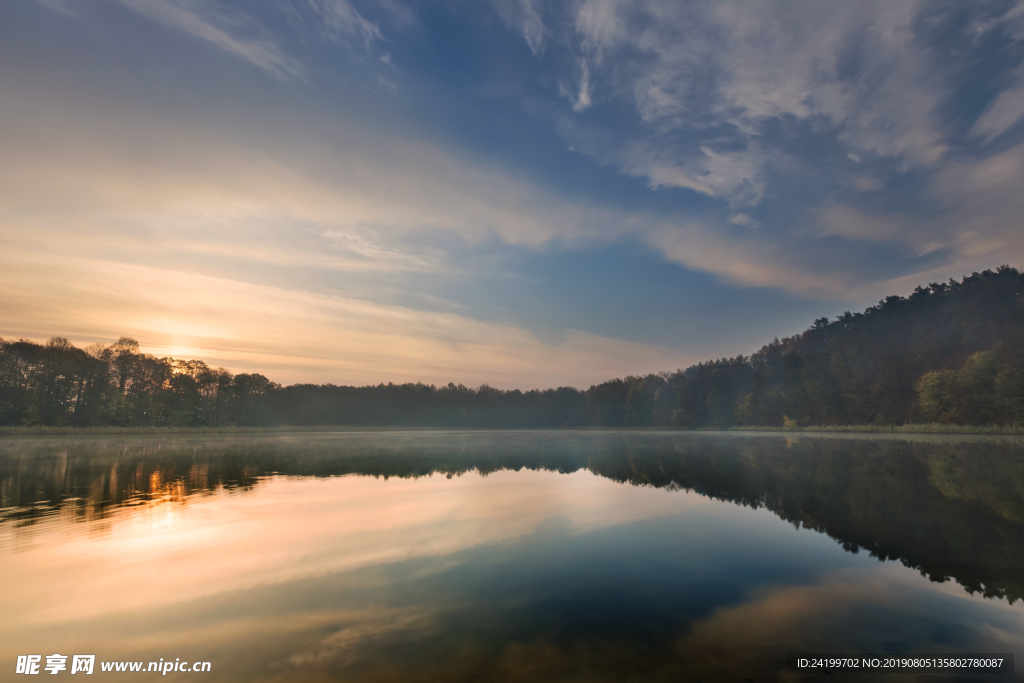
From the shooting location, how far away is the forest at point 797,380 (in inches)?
2753

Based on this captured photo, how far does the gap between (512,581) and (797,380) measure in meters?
122

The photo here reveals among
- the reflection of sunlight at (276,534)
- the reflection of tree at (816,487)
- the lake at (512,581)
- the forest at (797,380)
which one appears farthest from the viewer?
the forest at (797,380)

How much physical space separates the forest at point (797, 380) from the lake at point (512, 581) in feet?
233

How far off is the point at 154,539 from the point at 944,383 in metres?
99.8

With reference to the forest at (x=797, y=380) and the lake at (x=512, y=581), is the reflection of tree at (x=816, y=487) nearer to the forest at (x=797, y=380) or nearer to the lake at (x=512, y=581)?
the lake at (x=512, y=581)

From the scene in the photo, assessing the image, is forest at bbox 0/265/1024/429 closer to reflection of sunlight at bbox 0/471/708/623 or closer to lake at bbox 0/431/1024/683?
lake at bbox 0/431/1024/683

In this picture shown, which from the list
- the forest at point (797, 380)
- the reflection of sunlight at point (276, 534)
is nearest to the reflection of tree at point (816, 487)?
the reflection of sunlight at point (276, 534)

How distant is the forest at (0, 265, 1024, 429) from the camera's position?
6994 centimetres

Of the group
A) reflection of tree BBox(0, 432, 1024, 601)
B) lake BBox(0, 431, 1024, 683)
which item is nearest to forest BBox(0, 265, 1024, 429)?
reflection of tree BBox(0, 432, 1024, 601)

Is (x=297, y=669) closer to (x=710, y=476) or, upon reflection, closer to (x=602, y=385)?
(x=710, y=476)

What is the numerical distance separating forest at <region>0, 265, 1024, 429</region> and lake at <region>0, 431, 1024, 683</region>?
233 feet

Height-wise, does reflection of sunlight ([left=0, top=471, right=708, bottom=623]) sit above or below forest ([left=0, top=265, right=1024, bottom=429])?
below

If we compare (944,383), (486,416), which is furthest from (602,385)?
(944,383)

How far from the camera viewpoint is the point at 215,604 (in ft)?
24.9
